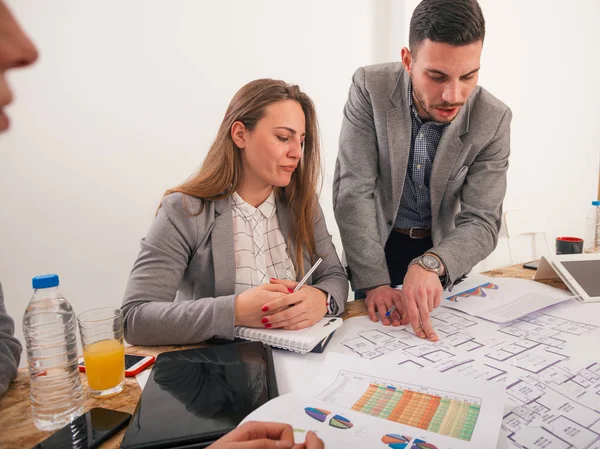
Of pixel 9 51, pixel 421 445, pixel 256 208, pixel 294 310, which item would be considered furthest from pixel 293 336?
pixel 9 51

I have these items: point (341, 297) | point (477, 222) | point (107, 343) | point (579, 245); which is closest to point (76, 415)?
point (107, 343)

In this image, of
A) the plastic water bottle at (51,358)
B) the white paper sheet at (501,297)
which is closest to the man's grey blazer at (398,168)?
the white paper sheet at (501,297)

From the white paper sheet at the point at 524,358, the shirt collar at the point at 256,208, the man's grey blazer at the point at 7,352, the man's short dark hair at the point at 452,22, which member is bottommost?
the white paper sheet at the point at 524,358

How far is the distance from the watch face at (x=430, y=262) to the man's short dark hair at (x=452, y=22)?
0.55 metres

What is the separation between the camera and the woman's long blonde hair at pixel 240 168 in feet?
3.96

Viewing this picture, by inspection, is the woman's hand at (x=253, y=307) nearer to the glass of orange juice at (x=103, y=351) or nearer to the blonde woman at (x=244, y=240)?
the blonde woman at (x=244, y=240)

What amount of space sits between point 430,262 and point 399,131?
1.58ft

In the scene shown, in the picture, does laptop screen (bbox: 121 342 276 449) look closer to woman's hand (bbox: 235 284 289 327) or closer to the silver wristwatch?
woman's hand (bbox: 235 284 289 327)

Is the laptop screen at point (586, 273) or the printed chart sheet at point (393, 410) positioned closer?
the printed chart sheet at point (393, 410)

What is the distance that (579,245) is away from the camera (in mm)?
1659

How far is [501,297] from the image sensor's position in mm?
1193

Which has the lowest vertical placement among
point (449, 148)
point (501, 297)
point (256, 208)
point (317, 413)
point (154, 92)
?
point (501, 297)

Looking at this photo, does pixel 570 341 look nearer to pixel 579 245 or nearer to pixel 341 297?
pixel 341 297

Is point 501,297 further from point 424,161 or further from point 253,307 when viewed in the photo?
point 253,307
